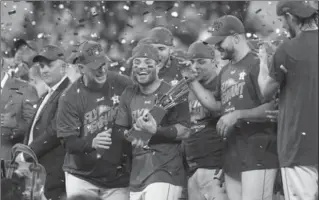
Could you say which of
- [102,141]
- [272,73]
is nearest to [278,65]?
[272,73]

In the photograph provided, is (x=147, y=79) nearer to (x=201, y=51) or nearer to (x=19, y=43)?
(x=201, y=51)

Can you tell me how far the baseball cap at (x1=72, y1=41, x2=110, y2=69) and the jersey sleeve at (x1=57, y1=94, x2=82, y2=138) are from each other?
327mm

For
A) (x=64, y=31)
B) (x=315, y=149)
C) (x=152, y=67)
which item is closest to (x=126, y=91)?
(x=152, y=67)

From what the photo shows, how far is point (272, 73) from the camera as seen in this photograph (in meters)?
4.86

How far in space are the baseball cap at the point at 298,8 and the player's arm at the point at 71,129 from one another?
194 cm

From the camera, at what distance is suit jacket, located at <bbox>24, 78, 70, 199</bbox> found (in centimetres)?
655

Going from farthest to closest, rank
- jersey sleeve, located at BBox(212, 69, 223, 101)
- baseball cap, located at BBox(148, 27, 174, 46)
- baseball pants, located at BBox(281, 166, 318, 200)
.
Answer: baseball cap, located at BBox(148, 27, 174, 46)
jersey sleeve, located at BBox(212, 69, 223, 101)
baseball pants, located at BBox(281, 166, 318, 200)

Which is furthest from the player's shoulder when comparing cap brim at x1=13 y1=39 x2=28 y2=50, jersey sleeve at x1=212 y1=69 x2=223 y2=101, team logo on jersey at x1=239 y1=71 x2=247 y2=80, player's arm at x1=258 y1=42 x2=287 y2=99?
cap brim at x1=13 y1=39 x2=28 y2=50

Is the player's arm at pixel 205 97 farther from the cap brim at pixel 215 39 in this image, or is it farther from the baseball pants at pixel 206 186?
the baseball pants at pixel 206 186

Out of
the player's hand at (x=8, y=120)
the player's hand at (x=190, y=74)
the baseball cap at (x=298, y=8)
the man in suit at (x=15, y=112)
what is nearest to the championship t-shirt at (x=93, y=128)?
the player's hand at (x=190, y=74)

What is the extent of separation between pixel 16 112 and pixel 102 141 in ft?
5.72

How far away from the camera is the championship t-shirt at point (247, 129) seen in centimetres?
550

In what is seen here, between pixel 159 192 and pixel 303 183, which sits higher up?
pixel 303 183

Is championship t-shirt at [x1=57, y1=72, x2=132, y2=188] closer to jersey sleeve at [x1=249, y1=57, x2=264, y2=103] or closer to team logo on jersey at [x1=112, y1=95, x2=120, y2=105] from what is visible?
team logo on jersey at [x1=112, y1=95, x2=120, y2=105]
